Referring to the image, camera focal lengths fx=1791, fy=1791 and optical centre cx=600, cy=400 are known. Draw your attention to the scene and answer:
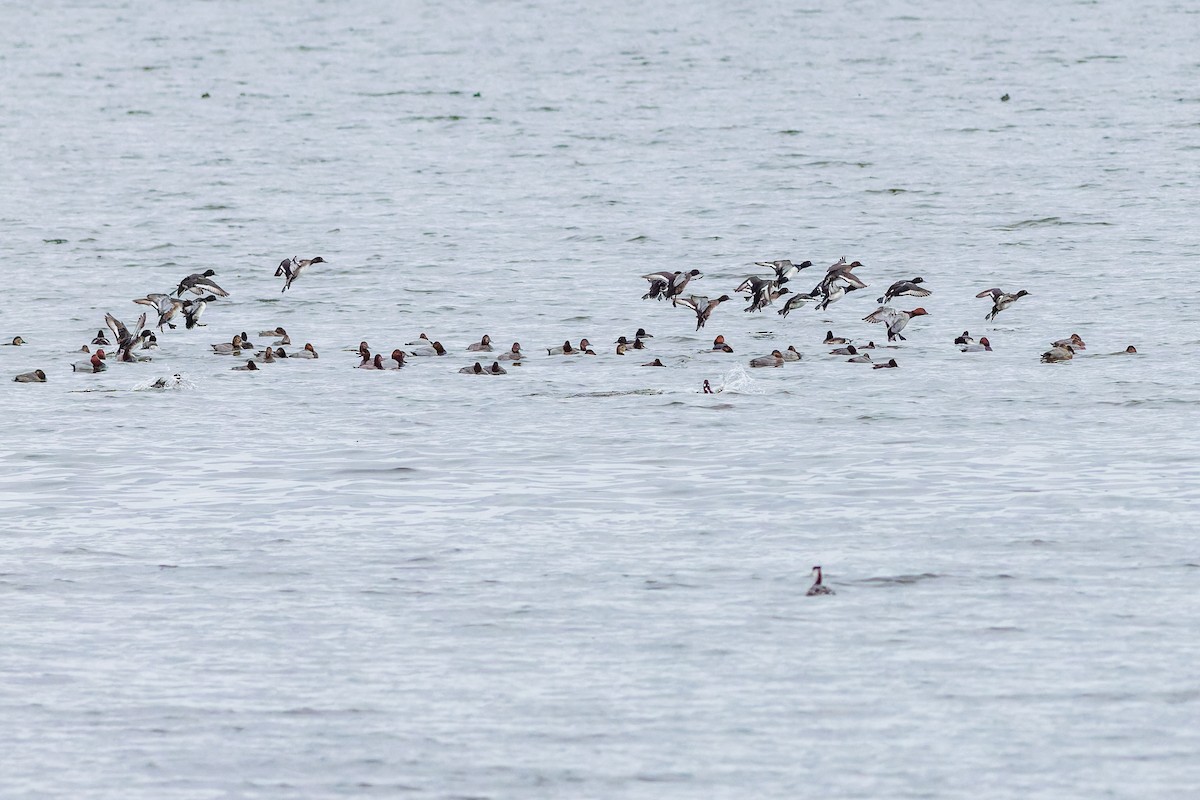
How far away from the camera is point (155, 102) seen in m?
66.6

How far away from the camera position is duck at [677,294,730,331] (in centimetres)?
3050

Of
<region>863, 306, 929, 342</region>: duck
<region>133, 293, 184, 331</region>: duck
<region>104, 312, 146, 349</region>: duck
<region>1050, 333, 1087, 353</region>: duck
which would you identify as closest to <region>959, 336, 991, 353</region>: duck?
<region>1050, 333, 1087, 353</region>: duck

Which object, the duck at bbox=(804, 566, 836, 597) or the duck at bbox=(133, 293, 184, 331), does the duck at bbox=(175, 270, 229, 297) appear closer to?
the duck at bbox=(133, 293, 184, 331)

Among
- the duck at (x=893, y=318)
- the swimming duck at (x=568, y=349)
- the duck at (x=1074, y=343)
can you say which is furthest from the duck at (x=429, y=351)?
the duck at (x=1074, y=343)

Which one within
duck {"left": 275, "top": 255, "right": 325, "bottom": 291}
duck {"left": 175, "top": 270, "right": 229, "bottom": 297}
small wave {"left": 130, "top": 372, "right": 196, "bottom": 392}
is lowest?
small wave {"left": 130, "top": 372, "right": 196, "bottom": 392}

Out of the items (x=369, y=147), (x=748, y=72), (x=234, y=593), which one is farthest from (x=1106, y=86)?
(x=234, y=593)

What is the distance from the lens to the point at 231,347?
29.3m

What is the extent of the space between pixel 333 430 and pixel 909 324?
39.6 feet

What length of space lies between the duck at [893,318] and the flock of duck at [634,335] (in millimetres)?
17

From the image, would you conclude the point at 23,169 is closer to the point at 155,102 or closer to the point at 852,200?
the point at 155,102

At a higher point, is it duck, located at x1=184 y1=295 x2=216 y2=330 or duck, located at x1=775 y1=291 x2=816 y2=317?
duck, located at x1=775 y1=291 x2=816 y2=317

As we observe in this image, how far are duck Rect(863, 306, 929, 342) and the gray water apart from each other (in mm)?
334

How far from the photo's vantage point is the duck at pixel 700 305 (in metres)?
30.5

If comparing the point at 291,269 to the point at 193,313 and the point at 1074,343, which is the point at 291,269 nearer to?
the point at 193,313
